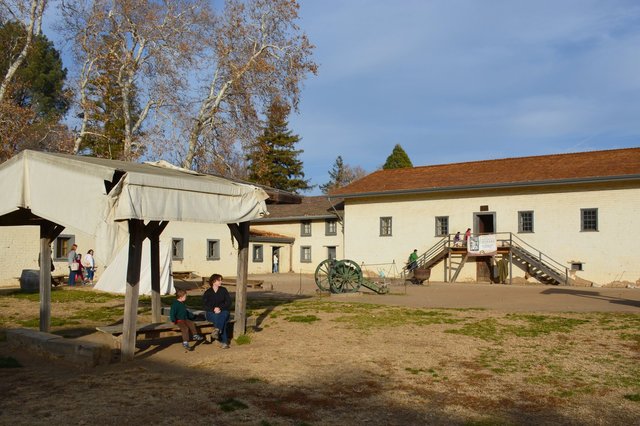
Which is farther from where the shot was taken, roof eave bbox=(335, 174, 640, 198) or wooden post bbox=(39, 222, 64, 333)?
roof eave bbox=(335, 174, 640, 198)

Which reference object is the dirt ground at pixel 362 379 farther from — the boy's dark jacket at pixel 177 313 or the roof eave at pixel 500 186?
the roof eave at pixel 500 186

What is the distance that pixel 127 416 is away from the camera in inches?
238

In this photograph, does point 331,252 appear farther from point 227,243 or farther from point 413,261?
point 413,261

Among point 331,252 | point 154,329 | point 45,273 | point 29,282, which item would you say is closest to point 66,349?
point 154,329

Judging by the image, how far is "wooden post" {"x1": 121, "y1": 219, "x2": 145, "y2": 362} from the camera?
8852 millimetres

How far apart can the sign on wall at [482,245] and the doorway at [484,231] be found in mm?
1245

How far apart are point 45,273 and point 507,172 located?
86.1ft

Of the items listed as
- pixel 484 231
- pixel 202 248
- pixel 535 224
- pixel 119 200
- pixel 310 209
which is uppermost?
pixel 310 209

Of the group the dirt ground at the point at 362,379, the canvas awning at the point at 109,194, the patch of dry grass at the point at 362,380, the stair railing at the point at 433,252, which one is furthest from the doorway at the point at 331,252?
the canvas awning at the point at 109,194

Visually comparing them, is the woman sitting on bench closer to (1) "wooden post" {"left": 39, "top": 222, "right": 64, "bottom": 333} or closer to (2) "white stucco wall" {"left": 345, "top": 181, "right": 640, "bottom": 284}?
(1) "wooden post" {"left": 39, "top": 222, "right": 64, "bottom": 333}

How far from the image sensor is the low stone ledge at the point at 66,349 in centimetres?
848

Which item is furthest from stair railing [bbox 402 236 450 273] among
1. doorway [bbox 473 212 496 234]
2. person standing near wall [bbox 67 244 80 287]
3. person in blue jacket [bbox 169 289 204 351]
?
person in blue jacket [bbox 169 289 204 351]

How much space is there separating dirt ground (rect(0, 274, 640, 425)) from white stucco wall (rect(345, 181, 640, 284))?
651 inches

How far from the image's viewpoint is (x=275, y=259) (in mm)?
41125
